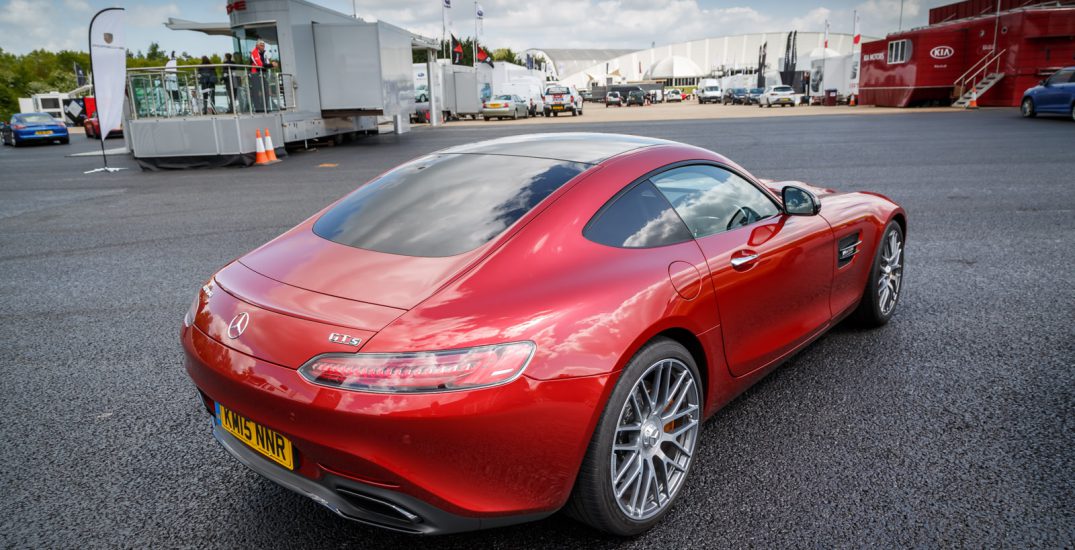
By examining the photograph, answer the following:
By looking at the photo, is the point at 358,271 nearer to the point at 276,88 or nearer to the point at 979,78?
the point at 276,88

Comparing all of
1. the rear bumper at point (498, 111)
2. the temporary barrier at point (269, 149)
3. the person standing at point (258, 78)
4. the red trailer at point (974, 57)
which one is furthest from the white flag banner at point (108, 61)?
the red trailer at point (974, 57)

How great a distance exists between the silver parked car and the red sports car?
35796mm

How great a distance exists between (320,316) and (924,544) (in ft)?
7.15

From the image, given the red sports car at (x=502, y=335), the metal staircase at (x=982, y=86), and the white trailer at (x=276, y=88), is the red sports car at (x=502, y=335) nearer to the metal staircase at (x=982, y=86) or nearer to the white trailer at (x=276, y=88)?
the white trailer at (x=276, y=88)

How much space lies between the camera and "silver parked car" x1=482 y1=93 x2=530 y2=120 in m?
38.2

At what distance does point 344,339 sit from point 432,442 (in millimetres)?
404

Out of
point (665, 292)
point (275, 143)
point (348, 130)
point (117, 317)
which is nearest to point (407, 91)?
point (348, 130)

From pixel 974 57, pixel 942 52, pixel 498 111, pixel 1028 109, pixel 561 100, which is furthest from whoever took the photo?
pixel 561 100

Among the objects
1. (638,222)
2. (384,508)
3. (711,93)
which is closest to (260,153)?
(638,222)

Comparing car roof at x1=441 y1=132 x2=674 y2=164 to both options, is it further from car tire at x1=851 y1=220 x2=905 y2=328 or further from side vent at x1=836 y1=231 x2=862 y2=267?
car tire at x1=851 y1=220 x2=905 y2=328

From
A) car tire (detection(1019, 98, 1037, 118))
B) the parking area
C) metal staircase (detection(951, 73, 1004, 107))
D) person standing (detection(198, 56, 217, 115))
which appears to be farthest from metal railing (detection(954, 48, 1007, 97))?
person standing (detection(198, 56, 217, 115))

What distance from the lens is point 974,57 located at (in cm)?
3309

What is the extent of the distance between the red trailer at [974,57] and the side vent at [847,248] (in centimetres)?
3270

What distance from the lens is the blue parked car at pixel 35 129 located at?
28547 millimetres
